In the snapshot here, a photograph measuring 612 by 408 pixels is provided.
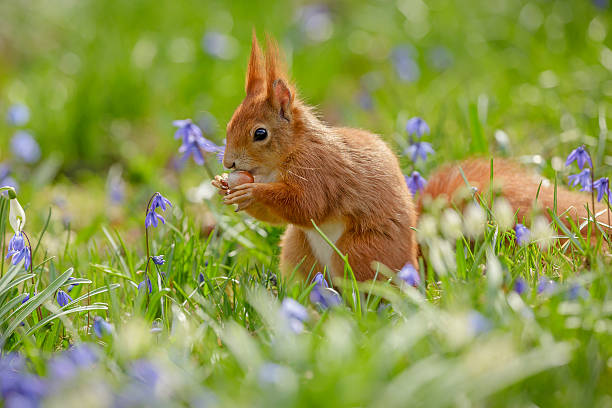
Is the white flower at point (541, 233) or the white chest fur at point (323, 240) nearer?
the white flower at point (541, 233)

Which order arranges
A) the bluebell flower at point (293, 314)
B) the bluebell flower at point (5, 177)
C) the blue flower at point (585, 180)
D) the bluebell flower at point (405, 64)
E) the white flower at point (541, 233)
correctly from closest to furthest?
the bluebell flower at point (293, 314), the white flower at point (541, 233), the blue flower at point (585, 180), the bluebell flower at point (5, 177), the bluebell flower at point (405, 64)

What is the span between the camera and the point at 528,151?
3906 mm

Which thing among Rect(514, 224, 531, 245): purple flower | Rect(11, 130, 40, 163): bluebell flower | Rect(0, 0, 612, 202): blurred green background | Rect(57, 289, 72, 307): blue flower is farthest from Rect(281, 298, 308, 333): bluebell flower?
Rect(11, 130, 40, 163): bluebell flower

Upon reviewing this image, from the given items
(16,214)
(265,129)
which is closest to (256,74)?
(265,129)

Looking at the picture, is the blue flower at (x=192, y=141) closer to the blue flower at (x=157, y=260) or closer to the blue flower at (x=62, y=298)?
the blue flower at (x=157, y=260)

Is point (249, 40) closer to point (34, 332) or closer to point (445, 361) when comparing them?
point (34, 332)

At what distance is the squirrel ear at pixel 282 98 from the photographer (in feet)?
8.82

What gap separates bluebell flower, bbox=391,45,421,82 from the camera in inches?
212

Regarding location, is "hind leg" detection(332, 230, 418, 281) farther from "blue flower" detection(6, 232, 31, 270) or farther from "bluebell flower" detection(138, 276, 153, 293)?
"blue flower" detection(6, 232, 31, 270)

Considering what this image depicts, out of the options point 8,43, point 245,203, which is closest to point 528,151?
point 245,203

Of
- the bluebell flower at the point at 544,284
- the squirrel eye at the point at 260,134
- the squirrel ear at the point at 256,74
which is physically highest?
the squirrel ear at the point at 256,74

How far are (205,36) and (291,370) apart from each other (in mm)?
4547

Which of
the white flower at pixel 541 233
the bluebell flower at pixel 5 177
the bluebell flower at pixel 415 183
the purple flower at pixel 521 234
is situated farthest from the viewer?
the bluebell flower at pixel 5 177

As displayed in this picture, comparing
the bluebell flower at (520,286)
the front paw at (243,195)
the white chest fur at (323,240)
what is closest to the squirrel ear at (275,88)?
the front paw at (243,195)
